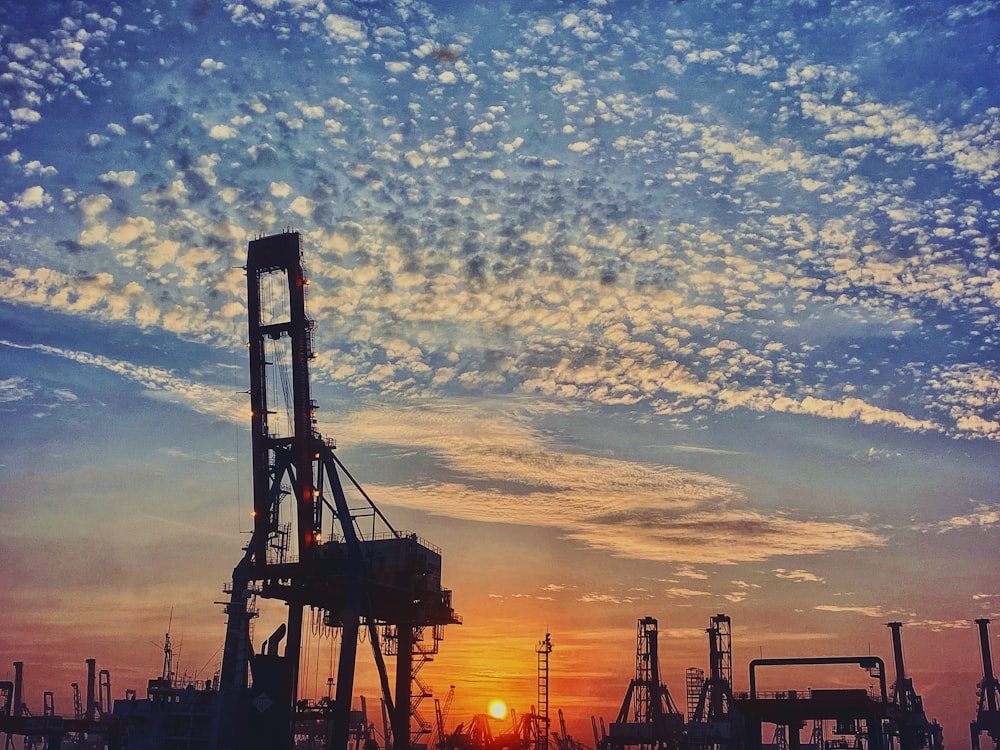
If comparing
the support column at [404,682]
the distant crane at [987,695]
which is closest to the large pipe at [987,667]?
the distant crane at [987,695]

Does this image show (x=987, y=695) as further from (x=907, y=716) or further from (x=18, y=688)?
(x=18, y=688)

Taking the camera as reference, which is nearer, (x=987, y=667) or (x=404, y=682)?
(x=404, y=682)

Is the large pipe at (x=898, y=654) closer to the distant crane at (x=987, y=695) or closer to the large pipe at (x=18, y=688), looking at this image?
the distant crane at (x=987, y=695)

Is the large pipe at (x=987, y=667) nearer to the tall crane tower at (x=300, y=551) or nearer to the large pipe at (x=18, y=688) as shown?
the tall crane tower at (x=300, y=551)

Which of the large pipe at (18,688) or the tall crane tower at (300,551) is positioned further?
the large pipe at (18,688)

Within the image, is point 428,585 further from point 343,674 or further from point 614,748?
point 614,748

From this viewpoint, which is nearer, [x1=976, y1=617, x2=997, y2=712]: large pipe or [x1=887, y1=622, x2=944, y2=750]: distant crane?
[x1=887, y1=622, x2=944, y2=750]: distant crane

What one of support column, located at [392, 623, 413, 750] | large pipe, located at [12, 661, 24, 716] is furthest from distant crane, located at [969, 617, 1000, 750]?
large pipe, located at [12, 661, 24, 716]

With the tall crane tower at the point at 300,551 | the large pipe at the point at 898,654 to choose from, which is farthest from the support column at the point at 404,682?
the large pipe at the point at 898,654

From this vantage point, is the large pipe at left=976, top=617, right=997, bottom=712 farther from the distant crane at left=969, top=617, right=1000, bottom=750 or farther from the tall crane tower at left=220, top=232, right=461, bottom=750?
the tall crane tower at left=220, top=232, right=461, bottom=750

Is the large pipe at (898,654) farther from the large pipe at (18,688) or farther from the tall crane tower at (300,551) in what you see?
the large pipe at (18,688)

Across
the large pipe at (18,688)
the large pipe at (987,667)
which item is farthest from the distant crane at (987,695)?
the large pipe at (18,688)

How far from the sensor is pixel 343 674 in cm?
7750

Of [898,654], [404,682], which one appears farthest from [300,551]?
[898,654]
